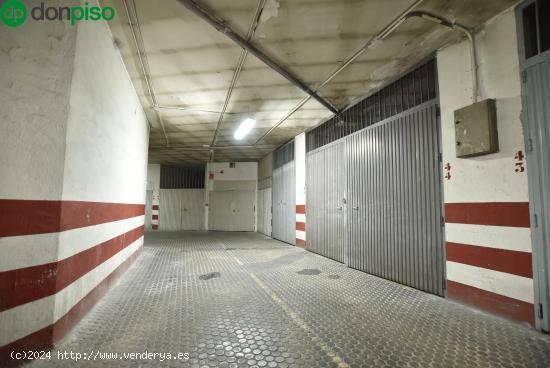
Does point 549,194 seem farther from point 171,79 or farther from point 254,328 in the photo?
point 171,79

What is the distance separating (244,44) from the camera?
3.21m

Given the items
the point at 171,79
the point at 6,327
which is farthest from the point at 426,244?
the point at 171,79

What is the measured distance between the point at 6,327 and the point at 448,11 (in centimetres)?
451

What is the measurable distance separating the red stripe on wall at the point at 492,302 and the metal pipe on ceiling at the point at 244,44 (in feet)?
11.2

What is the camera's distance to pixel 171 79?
13.9 ft

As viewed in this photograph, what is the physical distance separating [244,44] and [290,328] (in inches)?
124

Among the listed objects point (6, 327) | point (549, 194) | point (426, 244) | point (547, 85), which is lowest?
point (6, 327)

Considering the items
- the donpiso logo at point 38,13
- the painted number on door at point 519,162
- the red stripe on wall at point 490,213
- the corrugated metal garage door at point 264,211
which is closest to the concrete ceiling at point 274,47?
the donpiso logo at point 38,13

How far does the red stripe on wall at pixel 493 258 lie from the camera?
247 cm

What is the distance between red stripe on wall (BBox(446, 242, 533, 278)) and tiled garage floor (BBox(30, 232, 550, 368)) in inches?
19.6

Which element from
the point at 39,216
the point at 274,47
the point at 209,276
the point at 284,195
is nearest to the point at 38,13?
the point at 39,216

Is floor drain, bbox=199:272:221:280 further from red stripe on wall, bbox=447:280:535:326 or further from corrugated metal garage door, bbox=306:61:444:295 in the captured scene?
red stripe on wall, bbox=447:280:535:326

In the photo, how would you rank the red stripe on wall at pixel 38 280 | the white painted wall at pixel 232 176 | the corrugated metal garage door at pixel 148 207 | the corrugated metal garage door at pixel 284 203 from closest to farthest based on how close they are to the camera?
the red stripe on wall at pixel 38 280 → the corrugated metal garage door at pixel 284 203 → the white painted wall at pixel 232 176 → the corrugated metal garage door at pixel 148 207

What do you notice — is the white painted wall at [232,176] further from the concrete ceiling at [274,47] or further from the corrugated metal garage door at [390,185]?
the corrugated metal garage door at [390,185]
